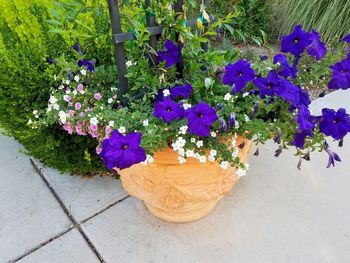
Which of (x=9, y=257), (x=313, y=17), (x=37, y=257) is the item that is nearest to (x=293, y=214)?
(x=37, y=257)

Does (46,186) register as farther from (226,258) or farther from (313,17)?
(313,17)

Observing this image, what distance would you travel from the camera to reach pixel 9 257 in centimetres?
182

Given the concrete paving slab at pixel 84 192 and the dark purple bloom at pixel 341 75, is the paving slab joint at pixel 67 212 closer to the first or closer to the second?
the concrete paving slab at pixel 84 192

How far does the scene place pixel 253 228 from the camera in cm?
192

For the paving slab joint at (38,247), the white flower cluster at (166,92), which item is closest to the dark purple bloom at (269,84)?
the white flower cluster at (166,92)

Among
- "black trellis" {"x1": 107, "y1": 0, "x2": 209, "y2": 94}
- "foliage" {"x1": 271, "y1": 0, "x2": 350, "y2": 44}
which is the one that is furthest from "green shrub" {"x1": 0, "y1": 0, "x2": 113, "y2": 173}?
"foliage" {"x1": 271, "y1": 0, "x2": 350, "y2": 44}

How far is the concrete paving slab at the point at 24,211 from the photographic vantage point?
6.21ft

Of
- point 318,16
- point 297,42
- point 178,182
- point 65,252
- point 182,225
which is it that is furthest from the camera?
point 318,16

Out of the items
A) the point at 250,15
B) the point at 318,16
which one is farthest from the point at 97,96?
the point at 318,16

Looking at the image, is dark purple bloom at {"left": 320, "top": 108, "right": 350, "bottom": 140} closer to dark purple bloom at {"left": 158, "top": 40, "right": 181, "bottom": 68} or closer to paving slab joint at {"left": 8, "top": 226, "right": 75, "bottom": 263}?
dark purple bloom at {"left": 158, "top": 40, "right": 181, "bottom": 68}

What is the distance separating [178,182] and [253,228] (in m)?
0.60

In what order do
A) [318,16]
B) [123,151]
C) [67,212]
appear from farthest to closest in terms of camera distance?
[318,16] < [67,212] < [123,151]

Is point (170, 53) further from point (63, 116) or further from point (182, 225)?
point (182, 225)

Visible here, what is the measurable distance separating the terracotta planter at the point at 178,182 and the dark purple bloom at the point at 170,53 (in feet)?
1.30
